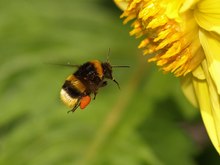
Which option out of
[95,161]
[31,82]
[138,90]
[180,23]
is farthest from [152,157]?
[180,23]

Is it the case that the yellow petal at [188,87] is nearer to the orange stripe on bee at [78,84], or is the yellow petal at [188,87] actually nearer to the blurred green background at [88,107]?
the orange stripe on bee at [78,84]

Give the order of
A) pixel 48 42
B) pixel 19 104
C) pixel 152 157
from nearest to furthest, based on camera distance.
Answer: pixel 152 157, pixel 19 104, pixel 48 42

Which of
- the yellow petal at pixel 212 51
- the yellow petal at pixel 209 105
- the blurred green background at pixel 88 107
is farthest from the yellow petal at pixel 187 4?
the blurred green background at pixel 88 107

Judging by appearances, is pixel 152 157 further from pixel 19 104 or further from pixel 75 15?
pixel 75 15

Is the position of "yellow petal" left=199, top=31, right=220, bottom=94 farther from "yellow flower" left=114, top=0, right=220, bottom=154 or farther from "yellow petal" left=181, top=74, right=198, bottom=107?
"yellow petal" left=181, top=74, right=198, bottom=107

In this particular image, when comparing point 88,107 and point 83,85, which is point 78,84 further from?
point 88,107
